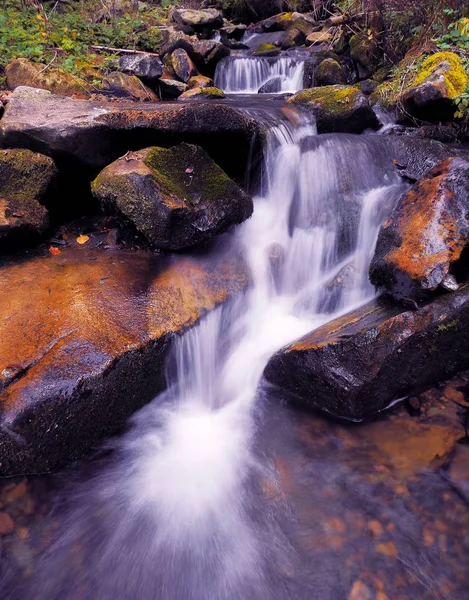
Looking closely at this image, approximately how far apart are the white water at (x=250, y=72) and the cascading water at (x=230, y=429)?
6267mm

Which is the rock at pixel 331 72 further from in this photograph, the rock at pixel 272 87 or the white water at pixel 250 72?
the white water at pixel 250 72

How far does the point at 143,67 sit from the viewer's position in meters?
9.18

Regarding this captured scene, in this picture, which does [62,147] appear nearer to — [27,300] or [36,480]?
[27,300]

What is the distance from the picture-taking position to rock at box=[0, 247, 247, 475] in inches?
108

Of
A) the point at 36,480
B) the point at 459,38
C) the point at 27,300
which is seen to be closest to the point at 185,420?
the point at 36,480

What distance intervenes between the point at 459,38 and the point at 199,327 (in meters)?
7.82

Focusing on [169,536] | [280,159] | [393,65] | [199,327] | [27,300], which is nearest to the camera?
[169,536]

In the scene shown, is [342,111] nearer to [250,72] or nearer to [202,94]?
[202,94]

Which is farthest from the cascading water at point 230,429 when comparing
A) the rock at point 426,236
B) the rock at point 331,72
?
the rock at point 331,72

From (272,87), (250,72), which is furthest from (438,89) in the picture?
(250,72)

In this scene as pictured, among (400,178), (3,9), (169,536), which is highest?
(3,9)

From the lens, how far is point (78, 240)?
14.7ft

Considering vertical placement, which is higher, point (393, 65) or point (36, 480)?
point (393, 65)

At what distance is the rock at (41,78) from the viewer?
7.40 meters
